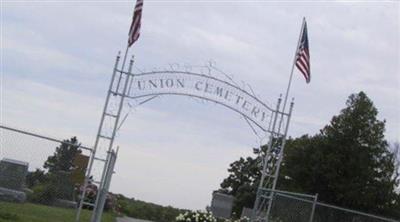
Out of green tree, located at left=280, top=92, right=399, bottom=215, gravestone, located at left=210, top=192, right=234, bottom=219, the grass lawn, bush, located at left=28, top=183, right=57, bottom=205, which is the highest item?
green tree, located at left=280, top=92, right=399, bottom=215

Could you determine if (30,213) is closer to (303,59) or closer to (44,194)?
(44,194)

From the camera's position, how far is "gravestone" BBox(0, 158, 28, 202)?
15.4 m

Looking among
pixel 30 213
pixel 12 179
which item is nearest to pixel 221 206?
pixel 30 213

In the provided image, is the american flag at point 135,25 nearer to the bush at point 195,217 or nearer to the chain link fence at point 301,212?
the chain link fence at point 301,212

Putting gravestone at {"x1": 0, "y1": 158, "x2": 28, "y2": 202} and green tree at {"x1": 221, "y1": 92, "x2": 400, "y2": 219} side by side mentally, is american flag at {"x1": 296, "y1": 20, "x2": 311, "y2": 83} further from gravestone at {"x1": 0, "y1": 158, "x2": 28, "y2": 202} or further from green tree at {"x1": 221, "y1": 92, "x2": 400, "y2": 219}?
green tree at {"x1": 221, "y1": 92, "x2": 400, "y2": 219}

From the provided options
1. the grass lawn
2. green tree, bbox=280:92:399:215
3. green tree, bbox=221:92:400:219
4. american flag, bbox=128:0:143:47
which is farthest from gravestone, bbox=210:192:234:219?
american flag, bbox=128:0:143:47

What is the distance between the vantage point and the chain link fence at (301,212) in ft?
50.5

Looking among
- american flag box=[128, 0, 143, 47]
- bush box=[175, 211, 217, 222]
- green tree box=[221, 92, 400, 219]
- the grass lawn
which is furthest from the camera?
green tree box=[221, 92, 400, 219]

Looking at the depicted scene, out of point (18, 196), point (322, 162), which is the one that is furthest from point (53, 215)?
point (322, 162)

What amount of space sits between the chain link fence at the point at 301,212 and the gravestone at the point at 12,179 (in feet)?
18.8

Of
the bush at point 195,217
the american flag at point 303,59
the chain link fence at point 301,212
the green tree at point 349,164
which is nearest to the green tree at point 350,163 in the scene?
the green tree at point 349,164

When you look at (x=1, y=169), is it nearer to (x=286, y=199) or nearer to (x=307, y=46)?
(x=286, y=199)

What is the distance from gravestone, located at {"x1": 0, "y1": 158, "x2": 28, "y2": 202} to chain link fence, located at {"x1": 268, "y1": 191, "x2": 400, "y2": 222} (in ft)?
18.8

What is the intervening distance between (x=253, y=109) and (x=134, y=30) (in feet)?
12.4
